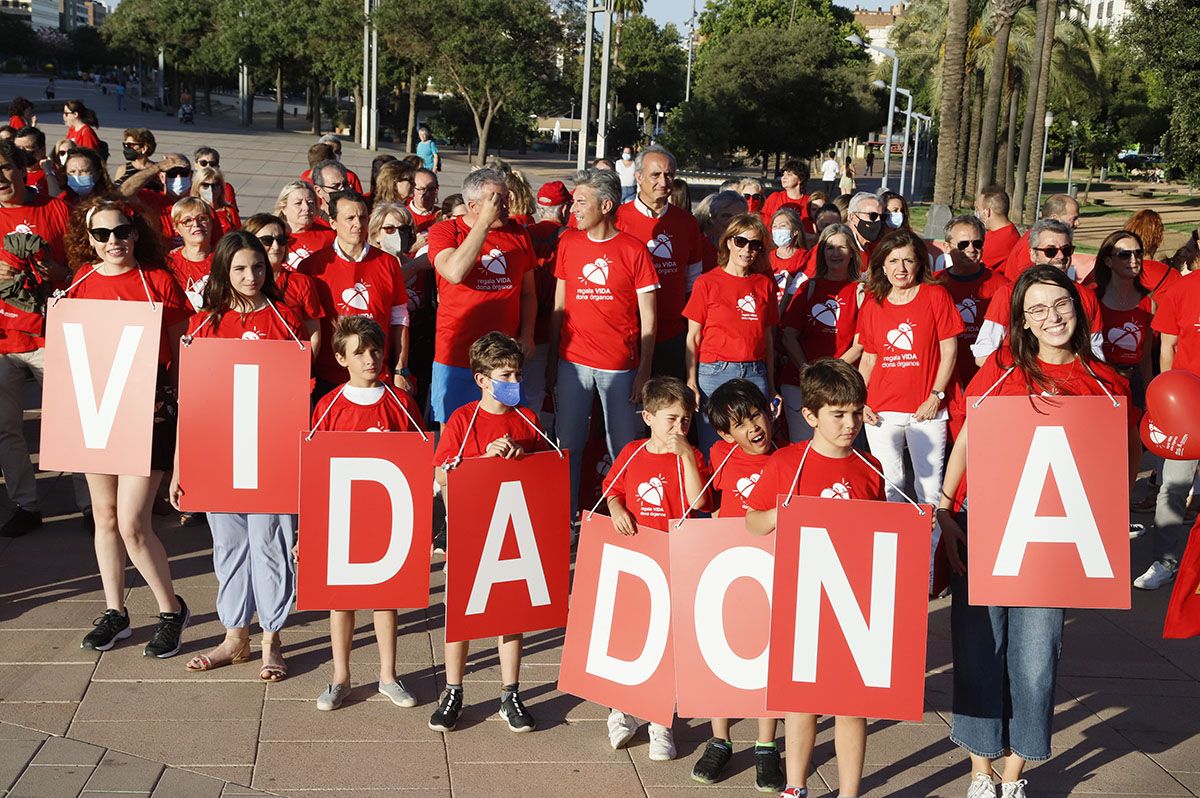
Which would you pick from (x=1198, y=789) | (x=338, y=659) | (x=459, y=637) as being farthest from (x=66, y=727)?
(x=1198, y=789)

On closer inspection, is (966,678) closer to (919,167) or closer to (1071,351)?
(1071,351)

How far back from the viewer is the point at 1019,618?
4492mm

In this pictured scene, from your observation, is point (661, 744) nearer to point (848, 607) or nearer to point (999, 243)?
point (848, 607)

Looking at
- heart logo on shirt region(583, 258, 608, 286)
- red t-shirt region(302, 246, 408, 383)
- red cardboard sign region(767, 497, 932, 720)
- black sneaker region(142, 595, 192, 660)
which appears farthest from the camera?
heart logo on shirt region(583, 258, 608, 286)

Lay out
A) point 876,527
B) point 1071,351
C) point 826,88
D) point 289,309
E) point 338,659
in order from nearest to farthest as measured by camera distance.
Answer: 1. point 876,527
2. point 1071,351
3. point 338,659
4. point 289,309
5. point 826,88

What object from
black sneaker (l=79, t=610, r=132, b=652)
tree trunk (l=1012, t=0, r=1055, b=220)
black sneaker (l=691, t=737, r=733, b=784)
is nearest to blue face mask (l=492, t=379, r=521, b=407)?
black sneaker (l=691, t=737, r=733, b=784)

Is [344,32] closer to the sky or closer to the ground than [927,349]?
closer to the sky

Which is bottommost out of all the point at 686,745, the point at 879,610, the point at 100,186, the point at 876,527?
the point at 686,745

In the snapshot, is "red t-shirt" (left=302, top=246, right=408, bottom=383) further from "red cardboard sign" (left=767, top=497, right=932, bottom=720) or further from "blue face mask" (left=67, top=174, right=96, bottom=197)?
"red cardboard sign" (left=767, top=497, right=932, bottom=720)

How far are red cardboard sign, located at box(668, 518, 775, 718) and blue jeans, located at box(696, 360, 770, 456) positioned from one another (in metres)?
2.52

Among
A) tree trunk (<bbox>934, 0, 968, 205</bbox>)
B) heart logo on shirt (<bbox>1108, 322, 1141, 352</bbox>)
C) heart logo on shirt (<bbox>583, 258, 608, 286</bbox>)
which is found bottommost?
heart logo on shirt (<bbox>1108, 322, 1141, 352</bbox>)

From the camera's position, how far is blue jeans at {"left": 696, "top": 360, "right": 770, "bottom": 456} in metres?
7.03

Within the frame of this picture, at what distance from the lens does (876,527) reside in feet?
13.7

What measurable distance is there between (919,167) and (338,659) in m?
85.2
